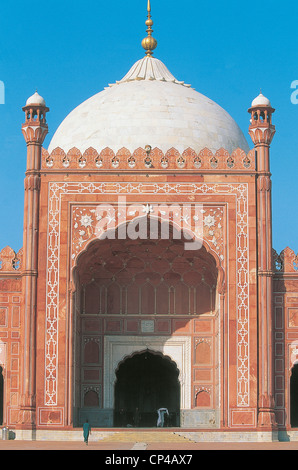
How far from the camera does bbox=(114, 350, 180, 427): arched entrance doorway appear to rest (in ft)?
82.1

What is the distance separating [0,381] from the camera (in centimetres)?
2427

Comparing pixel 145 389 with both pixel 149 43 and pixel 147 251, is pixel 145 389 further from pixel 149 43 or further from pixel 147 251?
pixel 149 43

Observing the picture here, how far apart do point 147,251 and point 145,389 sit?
329cm

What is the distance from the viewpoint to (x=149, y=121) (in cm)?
2503

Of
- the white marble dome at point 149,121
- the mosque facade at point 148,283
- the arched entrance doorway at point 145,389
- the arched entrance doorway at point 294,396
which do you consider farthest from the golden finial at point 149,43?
the arched entrance doorway at point 294,396

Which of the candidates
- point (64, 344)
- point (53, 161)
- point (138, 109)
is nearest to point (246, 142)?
point (138, 109)

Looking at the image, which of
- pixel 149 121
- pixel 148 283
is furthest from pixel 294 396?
pixel 149 121

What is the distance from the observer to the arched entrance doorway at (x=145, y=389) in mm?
25016

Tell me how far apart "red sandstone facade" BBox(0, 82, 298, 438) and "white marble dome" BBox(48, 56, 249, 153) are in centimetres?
139

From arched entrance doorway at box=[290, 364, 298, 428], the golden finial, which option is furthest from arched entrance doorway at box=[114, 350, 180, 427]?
the golden finial

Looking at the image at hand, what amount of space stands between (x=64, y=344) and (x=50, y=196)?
120 inches

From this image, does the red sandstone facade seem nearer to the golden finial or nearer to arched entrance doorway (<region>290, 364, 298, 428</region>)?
arched entrance doorway (<region>290, 364, 298, 428</region>)

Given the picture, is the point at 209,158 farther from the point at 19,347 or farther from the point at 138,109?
the point at 19,347

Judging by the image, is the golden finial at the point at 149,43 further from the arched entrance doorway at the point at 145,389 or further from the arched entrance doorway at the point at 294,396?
the arched entrance doorway at the point at 294,396
